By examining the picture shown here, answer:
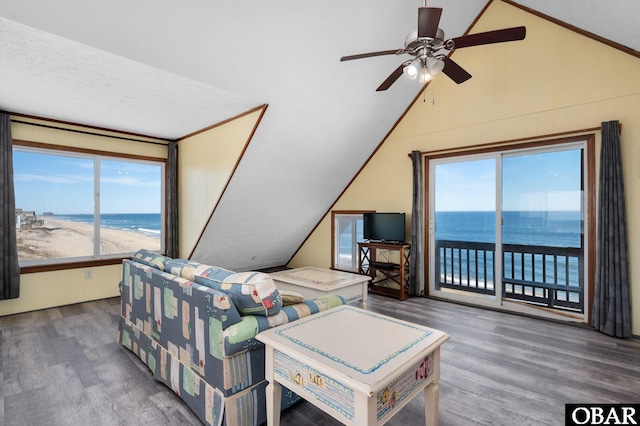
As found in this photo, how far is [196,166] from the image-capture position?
15.5 ft

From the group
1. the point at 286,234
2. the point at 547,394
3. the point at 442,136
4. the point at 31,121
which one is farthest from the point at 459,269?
the point at 31,121

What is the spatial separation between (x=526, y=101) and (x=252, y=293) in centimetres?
393

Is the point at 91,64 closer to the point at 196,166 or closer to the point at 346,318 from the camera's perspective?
the point at 196,166

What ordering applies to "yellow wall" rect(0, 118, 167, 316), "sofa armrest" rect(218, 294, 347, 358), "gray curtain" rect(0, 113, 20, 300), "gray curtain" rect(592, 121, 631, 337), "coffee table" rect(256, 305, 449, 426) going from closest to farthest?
"coffee table" rect(256, 305, 449, 426), "sofa armrest" rect(218, 294, 347, 358), "gray curtain" rect(592, 121, 631, 337), "gray curtain" rect(0, 113, 20, 300), "yellow wall" rect(0, 118, 167, 316)

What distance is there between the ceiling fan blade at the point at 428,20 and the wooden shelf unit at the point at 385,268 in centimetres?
300

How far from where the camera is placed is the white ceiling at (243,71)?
88.1 inches

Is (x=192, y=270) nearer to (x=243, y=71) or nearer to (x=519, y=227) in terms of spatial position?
(x=243, y=71)

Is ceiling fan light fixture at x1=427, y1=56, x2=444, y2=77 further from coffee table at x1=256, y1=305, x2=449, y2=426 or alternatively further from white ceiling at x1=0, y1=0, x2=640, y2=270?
coffee table at x1=256, y1=305, x2=449, y2=426

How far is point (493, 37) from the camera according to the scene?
2051 mm

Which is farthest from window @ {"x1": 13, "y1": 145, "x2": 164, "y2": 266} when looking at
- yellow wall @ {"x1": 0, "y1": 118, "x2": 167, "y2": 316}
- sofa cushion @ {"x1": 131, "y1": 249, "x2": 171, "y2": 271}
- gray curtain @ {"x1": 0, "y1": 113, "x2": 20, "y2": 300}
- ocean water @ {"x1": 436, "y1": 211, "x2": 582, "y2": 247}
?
ocean water @ {"x1": 436, "y1": 211, "x2": 582, "y2": 247}

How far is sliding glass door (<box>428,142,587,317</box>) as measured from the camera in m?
3.61

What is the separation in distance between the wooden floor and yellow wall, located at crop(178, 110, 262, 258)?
68.1 inches

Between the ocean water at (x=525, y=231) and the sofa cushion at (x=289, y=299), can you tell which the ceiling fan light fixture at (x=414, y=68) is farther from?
the ocean water at (x=525, y=231)

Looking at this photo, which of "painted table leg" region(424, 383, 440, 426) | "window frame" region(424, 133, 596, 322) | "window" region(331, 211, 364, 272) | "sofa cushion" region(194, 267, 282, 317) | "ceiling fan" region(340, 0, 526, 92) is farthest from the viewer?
"window" region(331, 211, 364, 272)
